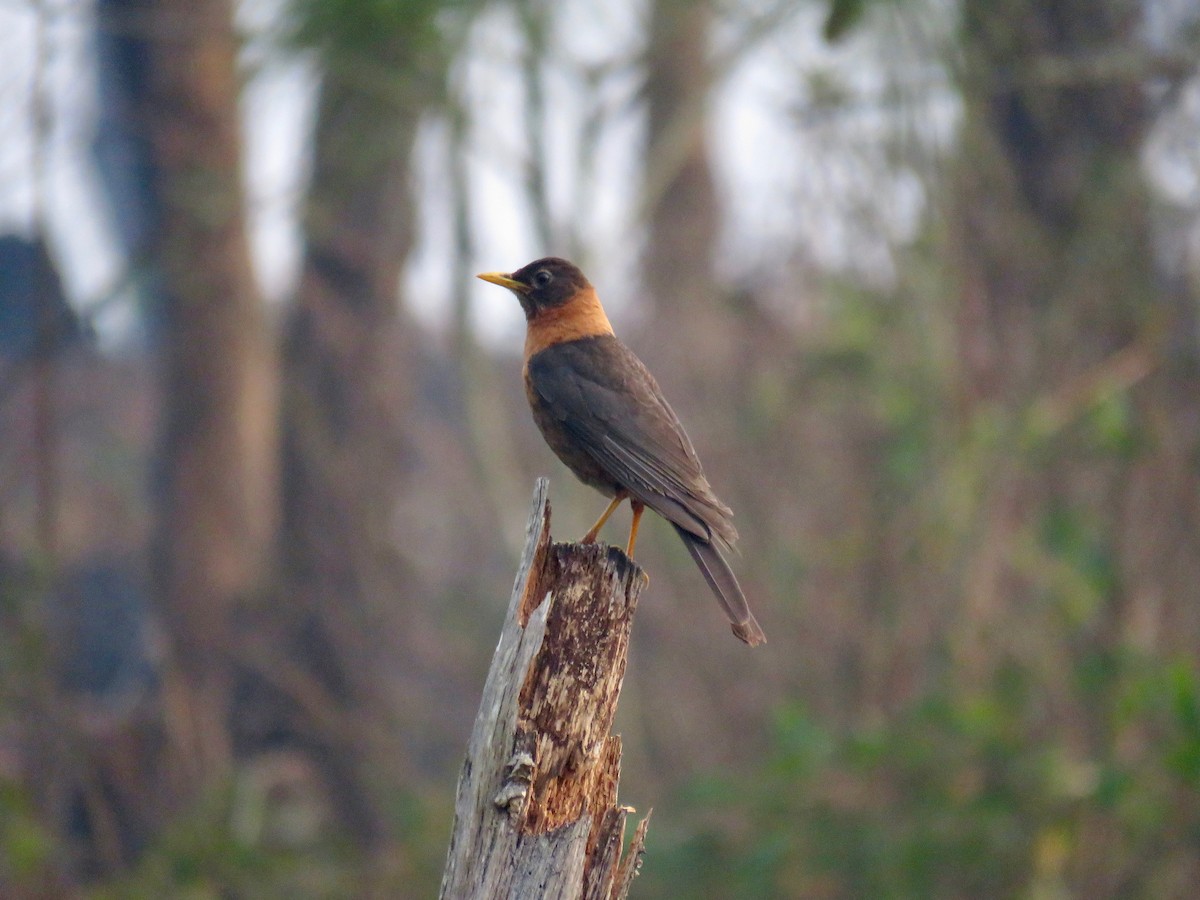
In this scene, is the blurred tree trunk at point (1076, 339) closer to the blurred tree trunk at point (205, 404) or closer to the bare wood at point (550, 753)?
the bare wood at point (550, 753)

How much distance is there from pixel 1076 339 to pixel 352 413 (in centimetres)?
640

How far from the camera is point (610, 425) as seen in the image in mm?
4973

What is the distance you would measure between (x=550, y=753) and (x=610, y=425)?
6.00 ft

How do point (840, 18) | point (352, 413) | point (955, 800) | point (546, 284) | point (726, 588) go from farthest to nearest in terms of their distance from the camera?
point (352, 413)
point (955, 800)
point (546, 284)
point (840, 18)
point (726, 588)

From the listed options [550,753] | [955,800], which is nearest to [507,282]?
[550,753]

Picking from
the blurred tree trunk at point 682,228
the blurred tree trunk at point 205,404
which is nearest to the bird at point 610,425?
the blurred tree trunk at point 682,228

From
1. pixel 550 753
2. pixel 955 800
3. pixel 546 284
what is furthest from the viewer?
pixel 955 800

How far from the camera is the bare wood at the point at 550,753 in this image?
10.5ft

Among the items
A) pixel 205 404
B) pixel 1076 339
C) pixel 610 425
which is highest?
pixel 205 404

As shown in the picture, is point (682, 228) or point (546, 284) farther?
point (682, 228)

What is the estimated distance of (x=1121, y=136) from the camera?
25.8 ft

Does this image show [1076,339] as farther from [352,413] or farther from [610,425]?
[352,413]

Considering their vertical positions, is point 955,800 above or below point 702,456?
below

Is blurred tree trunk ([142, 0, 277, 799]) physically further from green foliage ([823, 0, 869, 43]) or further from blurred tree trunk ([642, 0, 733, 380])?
green foliage ([823, 0, 869, 43])
